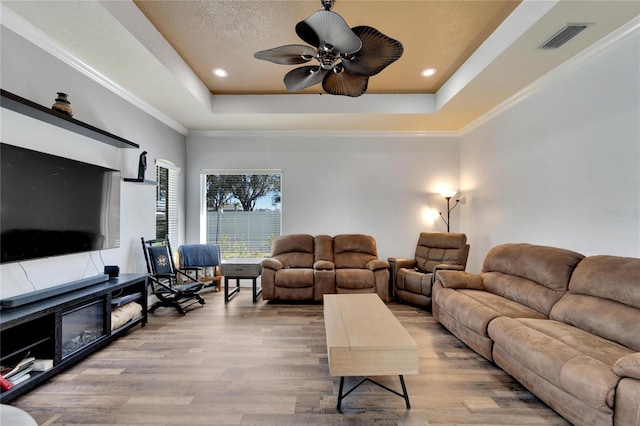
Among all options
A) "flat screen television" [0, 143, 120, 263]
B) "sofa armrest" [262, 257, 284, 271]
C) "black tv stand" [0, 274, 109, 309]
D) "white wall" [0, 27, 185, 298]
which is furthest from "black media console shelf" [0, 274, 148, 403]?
"sofa armrest" [262, 257, 284, 271]

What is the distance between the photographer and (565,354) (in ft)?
5.65

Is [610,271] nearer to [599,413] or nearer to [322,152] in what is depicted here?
[599,413]

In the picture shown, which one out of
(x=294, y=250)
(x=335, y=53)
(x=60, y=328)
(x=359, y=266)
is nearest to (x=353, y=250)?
(x=359, y=266)

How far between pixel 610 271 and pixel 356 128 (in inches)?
147

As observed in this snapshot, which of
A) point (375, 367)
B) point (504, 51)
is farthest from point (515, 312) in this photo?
point (504, 51)

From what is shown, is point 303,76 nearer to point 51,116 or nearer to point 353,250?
point 51,116

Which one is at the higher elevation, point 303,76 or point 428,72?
point 428,72

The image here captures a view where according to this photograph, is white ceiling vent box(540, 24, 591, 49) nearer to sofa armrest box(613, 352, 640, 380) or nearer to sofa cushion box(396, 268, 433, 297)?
sofa armrest box(613, 352, 640, 380)

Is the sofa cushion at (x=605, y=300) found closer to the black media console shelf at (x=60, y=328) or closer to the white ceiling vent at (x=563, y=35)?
the white ceiling vent at (x=563, y=35)

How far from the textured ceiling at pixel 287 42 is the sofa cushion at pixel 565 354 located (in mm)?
2367

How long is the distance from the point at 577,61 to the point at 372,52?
219 centimetres

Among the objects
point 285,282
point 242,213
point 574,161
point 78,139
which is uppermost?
point 78,139

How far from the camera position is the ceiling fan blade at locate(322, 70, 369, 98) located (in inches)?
94.7

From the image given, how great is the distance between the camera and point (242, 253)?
5223mm
